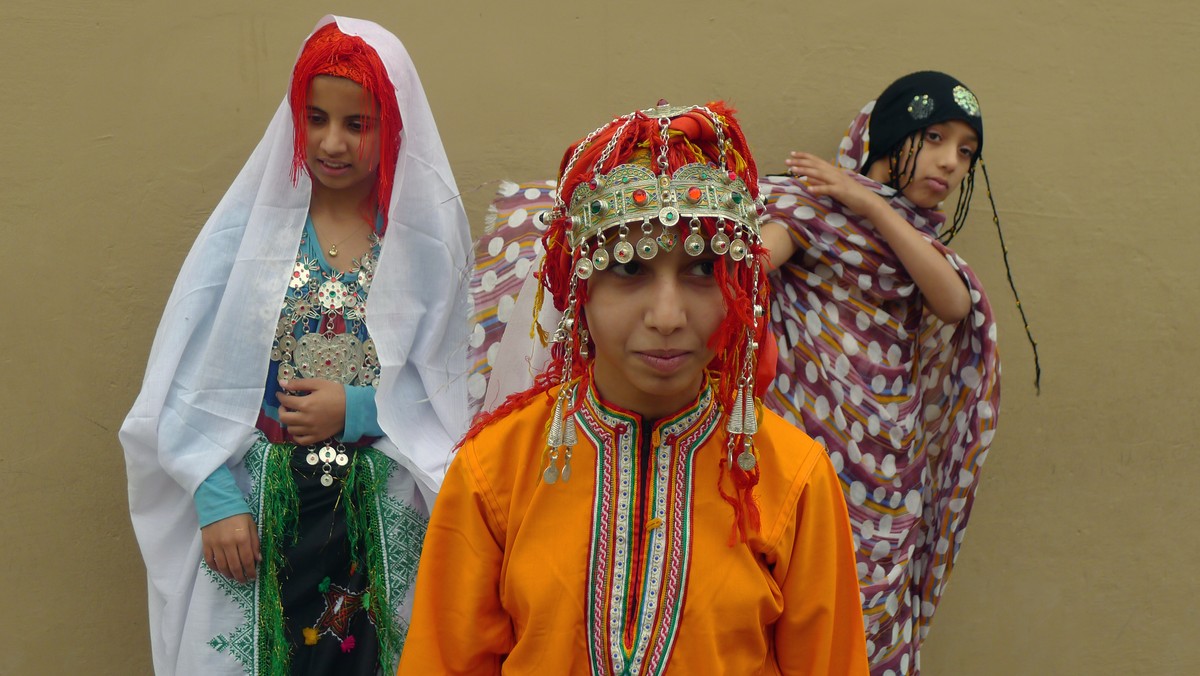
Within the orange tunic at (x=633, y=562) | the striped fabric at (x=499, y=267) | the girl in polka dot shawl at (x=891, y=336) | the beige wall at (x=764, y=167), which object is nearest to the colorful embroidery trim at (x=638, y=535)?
the orange tunic at (x=633, y=562)

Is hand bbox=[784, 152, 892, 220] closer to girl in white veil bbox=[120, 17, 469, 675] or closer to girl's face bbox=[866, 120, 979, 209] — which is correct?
girl's face bbox=[866, 120, 979, 209]

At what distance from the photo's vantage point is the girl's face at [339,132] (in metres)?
2.82

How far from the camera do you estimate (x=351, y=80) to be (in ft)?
9.25

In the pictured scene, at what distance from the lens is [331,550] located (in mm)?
2777

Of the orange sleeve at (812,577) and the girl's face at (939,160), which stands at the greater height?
the girl's face at (939,160)

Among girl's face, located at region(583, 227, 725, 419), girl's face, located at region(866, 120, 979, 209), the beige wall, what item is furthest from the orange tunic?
the beige wall

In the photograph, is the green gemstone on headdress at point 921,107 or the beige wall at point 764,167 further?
the beige wall at point 764,167

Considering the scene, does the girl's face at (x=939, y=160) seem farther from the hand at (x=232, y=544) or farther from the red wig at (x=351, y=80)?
the hand at (x=232, y=544)

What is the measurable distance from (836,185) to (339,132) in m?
1.27

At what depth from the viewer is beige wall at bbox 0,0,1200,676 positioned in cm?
334

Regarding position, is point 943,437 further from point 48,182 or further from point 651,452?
point 48,182

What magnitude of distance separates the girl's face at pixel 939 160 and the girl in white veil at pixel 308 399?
4.10 ft

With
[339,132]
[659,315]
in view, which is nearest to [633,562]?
[659,315]

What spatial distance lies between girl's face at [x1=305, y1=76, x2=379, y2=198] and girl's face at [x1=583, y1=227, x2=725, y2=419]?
1.08 meters
